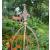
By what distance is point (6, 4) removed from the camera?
2.85 metres

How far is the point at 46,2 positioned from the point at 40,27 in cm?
37

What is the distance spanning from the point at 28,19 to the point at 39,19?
16cm

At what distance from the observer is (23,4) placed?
2.89 metres

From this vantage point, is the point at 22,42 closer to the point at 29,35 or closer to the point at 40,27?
the point at 29,35

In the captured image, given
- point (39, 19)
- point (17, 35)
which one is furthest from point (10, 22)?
point (39, 19)

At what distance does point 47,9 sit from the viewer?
116 inches

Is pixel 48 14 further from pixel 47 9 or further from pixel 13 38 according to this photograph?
pixel 13 38

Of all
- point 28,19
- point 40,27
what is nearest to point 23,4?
point 28,19

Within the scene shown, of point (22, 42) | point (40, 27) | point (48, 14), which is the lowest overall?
point (22, 42)

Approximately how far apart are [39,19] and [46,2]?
0.26 metres

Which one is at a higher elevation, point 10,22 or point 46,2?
point 46,2

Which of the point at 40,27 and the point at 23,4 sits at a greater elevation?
the point at 23,4

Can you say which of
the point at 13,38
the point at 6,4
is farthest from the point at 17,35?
the point at 6,4

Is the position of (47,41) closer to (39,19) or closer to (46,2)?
(39,19)
